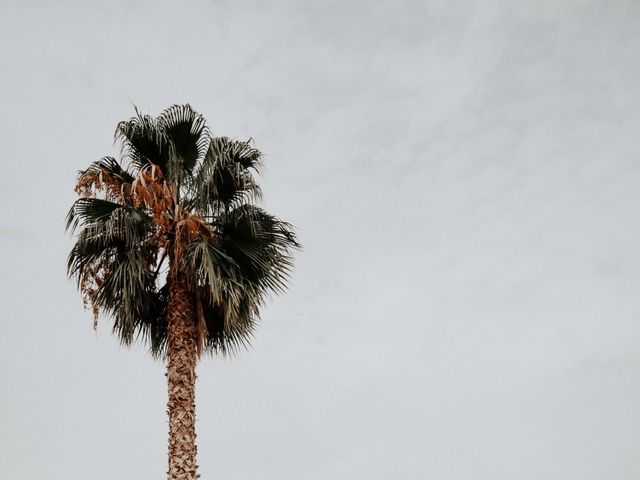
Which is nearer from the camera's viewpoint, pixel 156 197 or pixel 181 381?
pixel 181 381

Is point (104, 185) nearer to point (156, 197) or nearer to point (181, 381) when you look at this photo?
point (156, 197)

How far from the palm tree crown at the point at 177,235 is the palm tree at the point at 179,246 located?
0.06 ft

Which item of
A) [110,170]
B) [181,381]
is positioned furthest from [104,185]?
[181,381]

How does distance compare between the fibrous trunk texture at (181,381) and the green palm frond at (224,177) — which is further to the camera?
the green palm frond at (224,177)

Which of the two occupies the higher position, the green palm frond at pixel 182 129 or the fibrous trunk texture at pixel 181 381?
the green palm frond at pixel 182 129

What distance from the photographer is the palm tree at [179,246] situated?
10852mm

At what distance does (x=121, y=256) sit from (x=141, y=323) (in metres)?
1.47

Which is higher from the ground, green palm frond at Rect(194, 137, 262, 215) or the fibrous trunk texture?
green palm frond at Rect(194, 137, 262, 215)

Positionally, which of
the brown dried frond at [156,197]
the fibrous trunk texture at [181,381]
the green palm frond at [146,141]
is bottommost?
the fibrous trunk texture at [181,381]

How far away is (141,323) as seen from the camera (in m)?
12.1

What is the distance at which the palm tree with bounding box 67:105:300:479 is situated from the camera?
10.9 m

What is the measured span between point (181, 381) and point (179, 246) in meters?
2.15

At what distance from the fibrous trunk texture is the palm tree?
2 centimetres

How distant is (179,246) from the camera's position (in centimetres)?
1116
